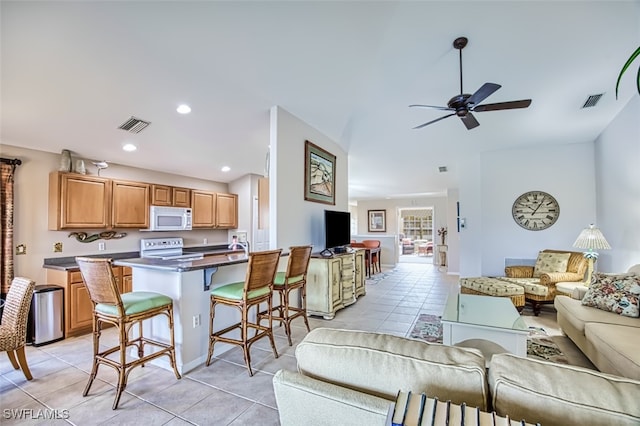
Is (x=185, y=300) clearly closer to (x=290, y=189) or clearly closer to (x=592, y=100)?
(x=290, y=189)

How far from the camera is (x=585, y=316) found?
283cm

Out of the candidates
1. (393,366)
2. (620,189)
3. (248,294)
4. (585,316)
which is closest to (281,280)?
(248,294)

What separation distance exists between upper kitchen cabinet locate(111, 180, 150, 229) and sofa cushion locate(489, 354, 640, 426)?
4820mm

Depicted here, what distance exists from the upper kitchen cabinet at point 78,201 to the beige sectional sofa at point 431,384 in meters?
4.09

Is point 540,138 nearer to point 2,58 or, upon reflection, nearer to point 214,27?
point 214,27

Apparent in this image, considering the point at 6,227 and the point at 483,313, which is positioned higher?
the point at 6,227

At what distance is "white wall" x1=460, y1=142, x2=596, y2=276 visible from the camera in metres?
5.22

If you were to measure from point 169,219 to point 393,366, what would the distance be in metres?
4.74

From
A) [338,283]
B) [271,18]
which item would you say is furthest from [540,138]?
[271,18]

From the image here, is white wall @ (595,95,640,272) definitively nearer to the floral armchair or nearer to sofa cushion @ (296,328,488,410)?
the floral armchair

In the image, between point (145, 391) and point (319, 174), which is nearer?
point (145, 391)

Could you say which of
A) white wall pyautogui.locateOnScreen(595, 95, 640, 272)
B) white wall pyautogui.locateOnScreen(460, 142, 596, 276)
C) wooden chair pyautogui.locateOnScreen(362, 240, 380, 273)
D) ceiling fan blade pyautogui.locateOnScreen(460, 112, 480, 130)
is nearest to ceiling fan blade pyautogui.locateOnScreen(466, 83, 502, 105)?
ceiling fan blade pyautogui.locateOnScreen(460, 112, 480, 130)

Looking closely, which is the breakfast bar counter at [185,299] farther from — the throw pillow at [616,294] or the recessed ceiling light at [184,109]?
the throw pillow at [616,294]

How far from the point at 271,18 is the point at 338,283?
11.1 feet
